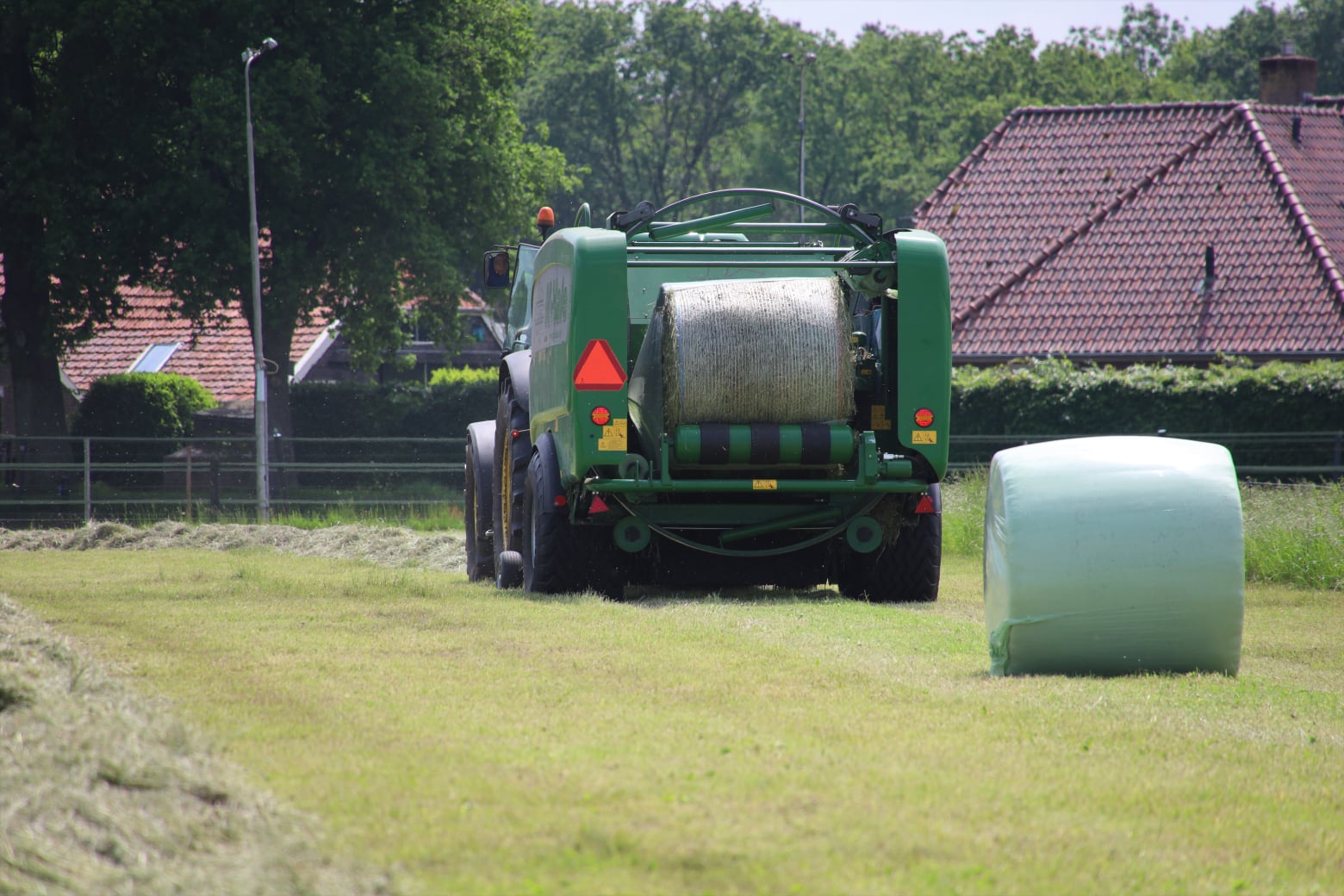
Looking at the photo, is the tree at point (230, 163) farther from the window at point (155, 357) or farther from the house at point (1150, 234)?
the house at point (1150, 234)

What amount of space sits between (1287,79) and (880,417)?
114 feet

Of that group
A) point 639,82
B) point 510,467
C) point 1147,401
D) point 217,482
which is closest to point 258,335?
point 217,482

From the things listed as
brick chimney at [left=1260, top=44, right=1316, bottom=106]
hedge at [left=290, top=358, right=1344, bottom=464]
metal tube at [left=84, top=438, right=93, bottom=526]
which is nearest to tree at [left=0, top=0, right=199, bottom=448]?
metal tube at [left=84, top=438, right=93, bottom=526]

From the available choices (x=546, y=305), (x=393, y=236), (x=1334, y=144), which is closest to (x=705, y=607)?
(x=546, y=305)

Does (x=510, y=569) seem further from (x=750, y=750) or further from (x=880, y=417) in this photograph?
(x=750, y=750)

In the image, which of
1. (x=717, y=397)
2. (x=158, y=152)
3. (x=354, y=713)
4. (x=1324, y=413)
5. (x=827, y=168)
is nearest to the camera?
(x=354, y=713)

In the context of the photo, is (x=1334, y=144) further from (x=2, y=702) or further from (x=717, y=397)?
(x=2, y=702)

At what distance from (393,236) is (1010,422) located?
14311 millimetres

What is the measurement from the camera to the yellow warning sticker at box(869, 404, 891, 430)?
477 inches

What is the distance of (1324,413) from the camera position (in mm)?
22938

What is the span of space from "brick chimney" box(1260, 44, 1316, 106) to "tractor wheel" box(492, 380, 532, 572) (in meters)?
33.5

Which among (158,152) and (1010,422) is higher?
(158,152)

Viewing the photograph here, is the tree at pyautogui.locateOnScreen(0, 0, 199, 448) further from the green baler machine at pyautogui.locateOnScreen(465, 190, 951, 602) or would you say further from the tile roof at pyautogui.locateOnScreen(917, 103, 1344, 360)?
the green baler machine at pyautogui.locateOnScreen(465, 190, 951, 602)

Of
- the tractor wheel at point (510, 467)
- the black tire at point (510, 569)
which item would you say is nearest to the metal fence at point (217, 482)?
the tractor wheel at point (510, 467)
